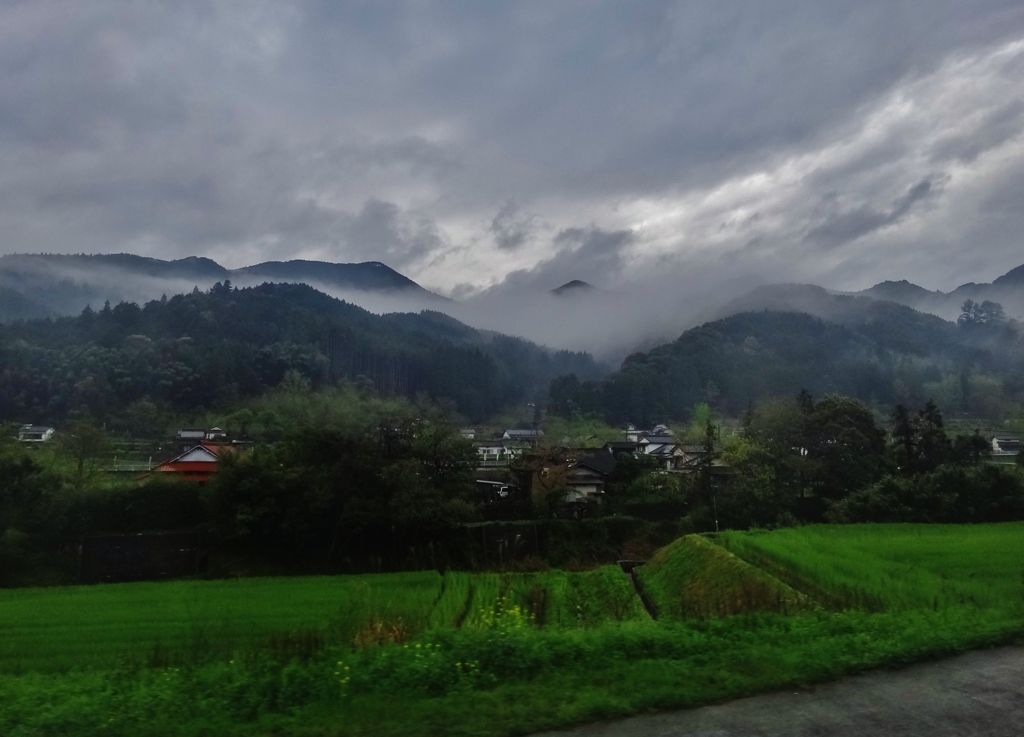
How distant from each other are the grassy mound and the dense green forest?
4651 centimetres

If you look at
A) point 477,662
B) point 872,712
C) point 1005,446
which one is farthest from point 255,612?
point 1005,446

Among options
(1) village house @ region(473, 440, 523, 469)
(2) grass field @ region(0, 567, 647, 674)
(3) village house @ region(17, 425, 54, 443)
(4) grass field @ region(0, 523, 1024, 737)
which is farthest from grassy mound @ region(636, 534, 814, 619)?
(3) village house @ region(17, 425, 54, 443)

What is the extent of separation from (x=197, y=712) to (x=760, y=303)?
16087 cm

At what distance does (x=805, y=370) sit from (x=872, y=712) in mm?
74340

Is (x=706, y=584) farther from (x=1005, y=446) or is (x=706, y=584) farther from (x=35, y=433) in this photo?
(x=35, y=433)

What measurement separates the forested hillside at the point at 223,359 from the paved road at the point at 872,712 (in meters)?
54.4

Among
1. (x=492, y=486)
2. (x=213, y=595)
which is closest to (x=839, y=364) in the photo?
(x=492, y=486)

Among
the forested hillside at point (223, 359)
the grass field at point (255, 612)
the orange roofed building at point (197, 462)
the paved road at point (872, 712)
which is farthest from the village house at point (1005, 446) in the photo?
the forested hillside at point (223, 359)

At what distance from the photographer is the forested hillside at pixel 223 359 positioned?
52.4 meters

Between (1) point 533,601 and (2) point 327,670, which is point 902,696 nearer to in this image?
(2) point 327,670

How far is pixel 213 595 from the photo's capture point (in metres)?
17.2

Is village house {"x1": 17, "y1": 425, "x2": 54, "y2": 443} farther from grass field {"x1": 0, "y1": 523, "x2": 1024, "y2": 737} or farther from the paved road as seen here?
the paved road

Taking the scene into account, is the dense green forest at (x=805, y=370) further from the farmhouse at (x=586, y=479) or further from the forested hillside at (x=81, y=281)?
the forested hillside at (x=81, y=281)

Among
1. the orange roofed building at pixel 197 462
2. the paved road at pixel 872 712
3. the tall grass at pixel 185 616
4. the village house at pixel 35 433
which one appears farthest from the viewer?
the village house at pixel 35 433
